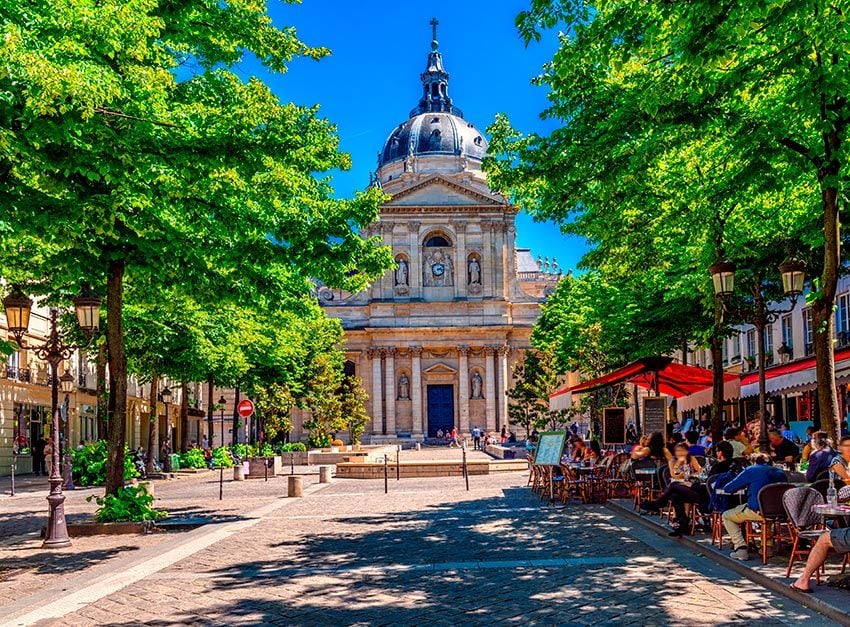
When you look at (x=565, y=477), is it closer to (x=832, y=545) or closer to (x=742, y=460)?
(x=742, y=460)

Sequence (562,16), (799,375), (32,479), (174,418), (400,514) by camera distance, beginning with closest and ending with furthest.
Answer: (562,16) < (400,514) < (799,375) < (32,479) < (174,418)

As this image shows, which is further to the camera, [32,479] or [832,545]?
[32,479]

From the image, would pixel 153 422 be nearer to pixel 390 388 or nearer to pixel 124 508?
pixel 124 508

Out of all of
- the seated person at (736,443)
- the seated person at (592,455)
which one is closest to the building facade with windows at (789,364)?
the seated person at (592,455)

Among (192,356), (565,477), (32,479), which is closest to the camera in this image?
(565,477)

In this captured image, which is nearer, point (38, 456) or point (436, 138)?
point (38, 456)

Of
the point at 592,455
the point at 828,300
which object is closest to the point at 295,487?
the point at 592,455

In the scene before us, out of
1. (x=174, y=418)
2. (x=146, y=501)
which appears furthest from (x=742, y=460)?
(x=174, y=418)

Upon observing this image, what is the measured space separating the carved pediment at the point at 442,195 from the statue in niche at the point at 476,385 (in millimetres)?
13816

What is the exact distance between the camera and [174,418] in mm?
67438

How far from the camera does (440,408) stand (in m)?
79.6

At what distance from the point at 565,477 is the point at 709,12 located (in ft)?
44.6

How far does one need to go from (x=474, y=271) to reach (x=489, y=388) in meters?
9.44

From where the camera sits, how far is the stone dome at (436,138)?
309 feet
